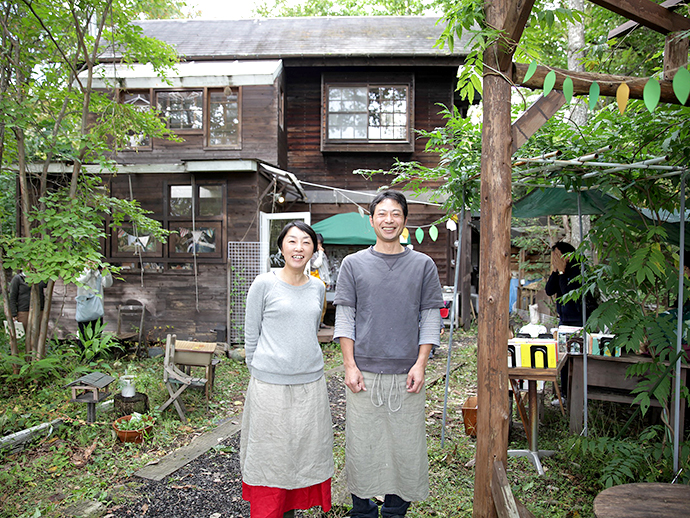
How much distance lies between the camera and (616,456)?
3.51 meters

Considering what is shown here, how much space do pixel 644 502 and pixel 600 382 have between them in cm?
233

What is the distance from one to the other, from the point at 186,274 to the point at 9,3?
199 inches

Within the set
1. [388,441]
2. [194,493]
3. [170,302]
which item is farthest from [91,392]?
[170,302]

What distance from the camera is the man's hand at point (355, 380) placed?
2.52 meters

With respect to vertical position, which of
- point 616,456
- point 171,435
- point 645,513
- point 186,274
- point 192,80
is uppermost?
point 192,80

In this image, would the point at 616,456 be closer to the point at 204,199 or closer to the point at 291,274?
the point at 291,274

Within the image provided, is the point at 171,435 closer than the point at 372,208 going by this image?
No

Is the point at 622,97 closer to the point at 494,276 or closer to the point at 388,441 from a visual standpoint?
the point at 494,276

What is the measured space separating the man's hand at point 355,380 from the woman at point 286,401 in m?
0.20

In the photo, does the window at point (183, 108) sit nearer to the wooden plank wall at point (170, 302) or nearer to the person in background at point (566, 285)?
the wooden plank wall at point (170, 302)

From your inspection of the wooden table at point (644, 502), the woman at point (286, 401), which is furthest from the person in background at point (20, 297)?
the wooden table at point (644, 502)

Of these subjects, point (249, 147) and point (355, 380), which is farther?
point (249, 147)

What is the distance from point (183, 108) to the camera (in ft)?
32.5

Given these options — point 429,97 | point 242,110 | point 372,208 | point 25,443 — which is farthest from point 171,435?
point 429,97
